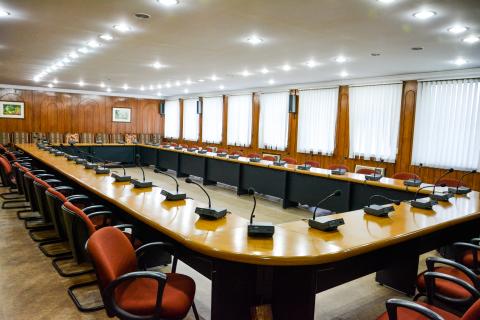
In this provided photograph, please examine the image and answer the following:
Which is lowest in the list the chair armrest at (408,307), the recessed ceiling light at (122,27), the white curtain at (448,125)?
the chair armrest at (408,307)

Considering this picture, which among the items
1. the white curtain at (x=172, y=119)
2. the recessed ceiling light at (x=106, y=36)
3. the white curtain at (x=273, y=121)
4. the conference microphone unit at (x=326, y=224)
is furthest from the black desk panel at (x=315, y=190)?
the white curtain at (x=172, y=119)

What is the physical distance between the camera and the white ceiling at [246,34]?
Result: 136 inches

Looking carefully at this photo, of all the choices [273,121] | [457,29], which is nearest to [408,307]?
[457,29]

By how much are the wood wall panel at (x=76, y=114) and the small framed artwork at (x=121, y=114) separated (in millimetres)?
134

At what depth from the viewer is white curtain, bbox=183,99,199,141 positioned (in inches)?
531

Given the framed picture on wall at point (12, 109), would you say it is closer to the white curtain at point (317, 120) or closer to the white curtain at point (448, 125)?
the white curtain at point (317, 120)

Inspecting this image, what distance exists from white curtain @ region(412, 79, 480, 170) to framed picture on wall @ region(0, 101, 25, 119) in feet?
41.6

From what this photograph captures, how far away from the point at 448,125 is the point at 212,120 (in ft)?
25.4

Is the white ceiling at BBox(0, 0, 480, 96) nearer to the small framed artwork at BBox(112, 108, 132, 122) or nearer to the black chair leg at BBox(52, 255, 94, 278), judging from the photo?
the black chair leg at BBox(52, 255, 94, 278)

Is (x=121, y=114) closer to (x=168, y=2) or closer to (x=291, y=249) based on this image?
A: (x=168, y=2)

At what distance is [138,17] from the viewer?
3.93 m

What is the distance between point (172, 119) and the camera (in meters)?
15.0

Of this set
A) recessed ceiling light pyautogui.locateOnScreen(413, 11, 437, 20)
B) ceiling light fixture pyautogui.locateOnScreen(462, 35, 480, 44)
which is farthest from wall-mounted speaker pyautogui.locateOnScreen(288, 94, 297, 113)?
recessed ceiling light pyautogui.locateOnScreen(413, 11, 437, 20)

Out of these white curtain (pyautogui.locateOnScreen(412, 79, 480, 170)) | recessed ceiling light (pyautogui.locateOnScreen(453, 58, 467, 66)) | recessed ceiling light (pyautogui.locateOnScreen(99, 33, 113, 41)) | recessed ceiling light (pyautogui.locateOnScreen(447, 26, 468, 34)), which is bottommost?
white curtain (pyautogui.locateOnScreen(412, 79, 480, 170))
